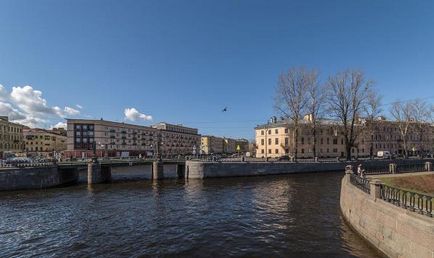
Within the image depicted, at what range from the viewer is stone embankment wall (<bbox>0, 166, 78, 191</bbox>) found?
37.8 m

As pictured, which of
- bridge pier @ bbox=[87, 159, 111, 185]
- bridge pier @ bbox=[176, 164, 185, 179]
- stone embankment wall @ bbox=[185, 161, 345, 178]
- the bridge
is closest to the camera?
the bridge

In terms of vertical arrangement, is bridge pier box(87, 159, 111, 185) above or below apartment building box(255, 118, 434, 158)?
below

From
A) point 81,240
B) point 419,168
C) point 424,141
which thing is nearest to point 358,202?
point 81,240

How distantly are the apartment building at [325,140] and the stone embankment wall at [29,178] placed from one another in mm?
52750

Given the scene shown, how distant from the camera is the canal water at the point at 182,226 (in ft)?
48.3

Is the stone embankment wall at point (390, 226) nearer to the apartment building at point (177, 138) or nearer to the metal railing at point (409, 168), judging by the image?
the metal railing at point (409, 168)

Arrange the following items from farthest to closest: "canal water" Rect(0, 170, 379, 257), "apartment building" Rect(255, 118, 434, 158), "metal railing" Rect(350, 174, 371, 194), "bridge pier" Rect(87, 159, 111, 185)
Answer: "apartment building" Rect(255, 118, 434, 158) → "bridge pier" Rect(87, 159, 111, 185) → "metal railing" Rect(350, 174, 371, 194) → "canal water" Rect(0, 170, 379, 257)

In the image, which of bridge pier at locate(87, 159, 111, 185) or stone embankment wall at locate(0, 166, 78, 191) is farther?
bridge pier at locate(87, 159, 111, 185)

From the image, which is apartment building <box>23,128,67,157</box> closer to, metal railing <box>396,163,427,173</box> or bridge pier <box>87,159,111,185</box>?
bridge pier <box>87,159,111,185</box>

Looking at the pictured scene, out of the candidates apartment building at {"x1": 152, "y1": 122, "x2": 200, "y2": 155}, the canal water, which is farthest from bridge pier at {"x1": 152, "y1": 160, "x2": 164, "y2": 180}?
apartment building at {"x1": 152, "y1": 122, "x2": 200, "y2": 155}

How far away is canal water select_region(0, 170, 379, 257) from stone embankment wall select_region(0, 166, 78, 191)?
28.9 feet

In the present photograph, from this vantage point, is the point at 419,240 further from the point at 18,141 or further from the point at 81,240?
the point at 18,141

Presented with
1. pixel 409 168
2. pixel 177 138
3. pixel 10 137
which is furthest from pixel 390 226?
pixel 177 138

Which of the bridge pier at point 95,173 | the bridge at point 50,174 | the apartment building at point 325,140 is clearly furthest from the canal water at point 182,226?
the apartment building at point 325,140
